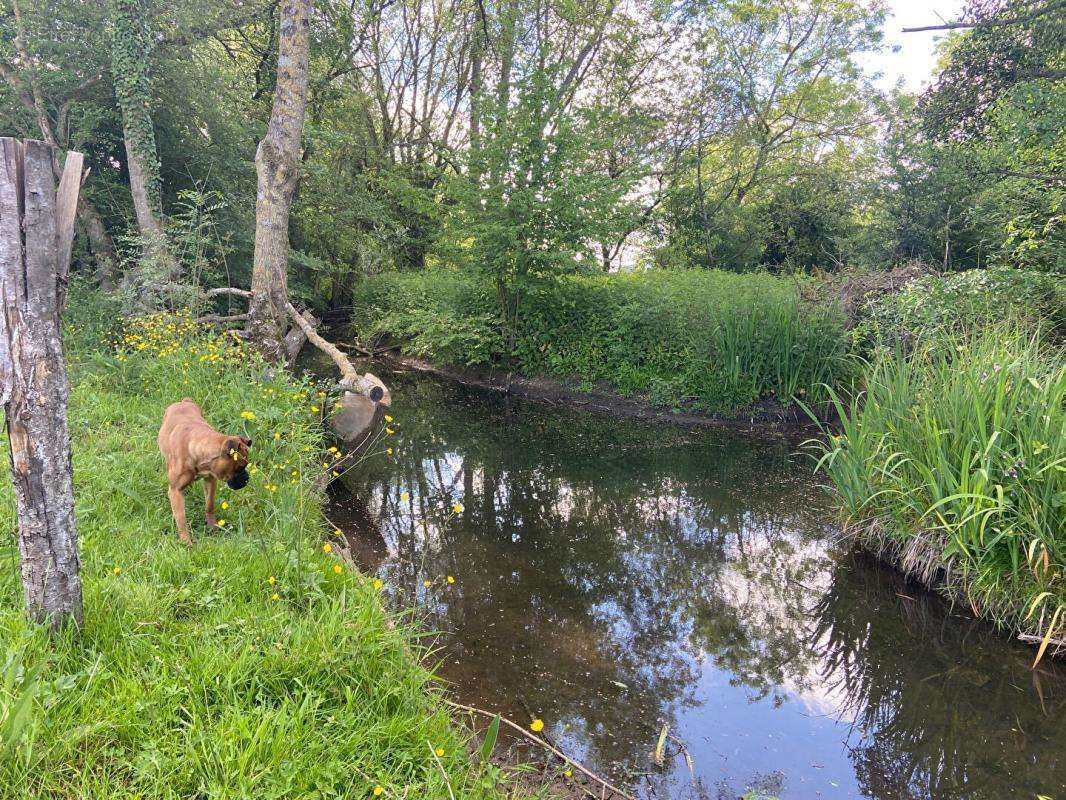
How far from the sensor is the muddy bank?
28.3 ft

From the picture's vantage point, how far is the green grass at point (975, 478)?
359 centimetres

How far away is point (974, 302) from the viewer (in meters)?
6.24

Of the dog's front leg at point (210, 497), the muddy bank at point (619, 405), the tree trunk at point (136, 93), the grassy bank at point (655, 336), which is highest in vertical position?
the tree trunk at point (136, 93)

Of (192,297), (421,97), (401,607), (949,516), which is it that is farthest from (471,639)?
(421,97)

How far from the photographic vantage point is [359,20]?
579 inches

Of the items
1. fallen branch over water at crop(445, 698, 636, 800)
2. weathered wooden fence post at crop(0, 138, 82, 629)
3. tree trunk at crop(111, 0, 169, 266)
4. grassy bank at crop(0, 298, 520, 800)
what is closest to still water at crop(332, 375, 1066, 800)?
fallen branch over water at crop(445, 698, 636, 800)

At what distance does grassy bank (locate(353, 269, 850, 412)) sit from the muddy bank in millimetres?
150

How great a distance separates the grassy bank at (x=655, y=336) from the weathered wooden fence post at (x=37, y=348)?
26.3ft

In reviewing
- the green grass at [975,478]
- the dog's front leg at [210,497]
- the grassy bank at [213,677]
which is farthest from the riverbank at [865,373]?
the dog's front leg at [210,497]

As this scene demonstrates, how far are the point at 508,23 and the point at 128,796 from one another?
16.0 metres

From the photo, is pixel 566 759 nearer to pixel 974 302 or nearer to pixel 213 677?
pixel 213 677

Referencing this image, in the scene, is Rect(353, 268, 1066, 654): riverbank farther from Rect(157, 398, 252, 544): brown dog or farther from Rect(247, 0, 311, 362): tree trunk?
Rect(247, 0, 311, 362): tree trunk

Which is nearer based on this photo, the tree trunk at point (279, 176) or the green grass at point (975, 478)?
the green grass at point (975, 478)

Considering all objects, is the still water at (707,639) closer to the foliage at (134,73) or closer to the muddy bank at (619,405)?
the muddy bank at (619,405)
